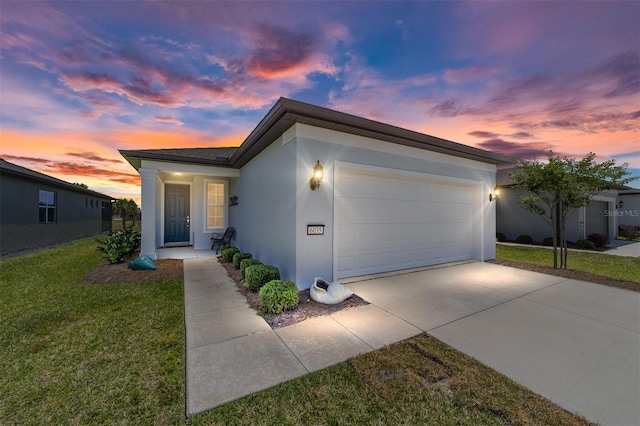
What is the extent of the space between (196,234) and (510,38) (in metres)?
11.2

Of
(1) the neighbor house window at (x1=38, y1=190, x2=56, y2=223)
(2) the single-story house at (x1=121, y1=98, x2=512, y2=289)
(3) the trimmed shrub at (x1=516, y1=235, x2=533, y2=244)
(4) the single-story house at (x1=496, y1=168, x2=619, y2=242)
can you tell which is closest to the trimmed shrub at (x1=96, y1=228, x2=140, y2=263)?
(2) the single-story house at (x1=121, y1=98, x2=512, y2=289)

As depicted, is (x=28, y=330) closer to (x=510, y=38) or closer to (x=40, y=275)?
(x=40, y=275)

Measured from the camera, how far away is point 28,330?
10.8 feet

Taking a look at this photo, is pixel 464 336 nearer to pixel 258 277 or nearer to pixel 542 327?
pixel 542 327

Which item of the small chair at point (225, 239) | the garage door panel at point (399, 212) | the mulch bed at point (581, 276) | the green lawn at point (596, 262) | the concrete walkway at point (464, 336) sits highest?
the garage door panel at point (399, 212)

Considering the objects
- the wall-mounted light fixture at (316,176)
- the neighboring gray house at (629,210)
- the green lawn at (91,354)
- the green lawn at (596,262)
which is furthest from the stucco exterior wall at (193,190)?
the neighboring gray house at (629,210)

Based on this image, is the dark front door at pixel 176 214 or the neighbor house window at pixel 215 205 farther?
the dark front door at pixel 176 214

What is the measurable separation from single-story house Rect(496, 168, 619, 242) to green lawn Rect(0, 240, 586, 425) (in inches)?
530

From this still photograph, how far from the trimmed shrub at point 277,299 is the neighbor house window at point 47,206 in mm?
13430

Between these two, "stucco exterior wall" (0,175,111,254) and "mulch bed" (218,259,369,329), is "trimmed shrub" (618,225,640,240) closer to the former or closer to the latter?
"mulch bed" (218,259,369,329)

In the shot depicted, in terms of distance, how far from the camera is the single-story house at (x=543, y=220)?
12062mm

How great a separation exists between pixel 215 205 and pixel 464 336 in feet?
30.5

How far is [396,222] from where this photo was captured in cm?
619

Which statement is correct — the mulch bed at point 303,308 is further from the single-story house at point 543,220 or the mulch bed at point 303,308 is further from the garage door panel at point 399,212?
the single-story house at point 543,220
